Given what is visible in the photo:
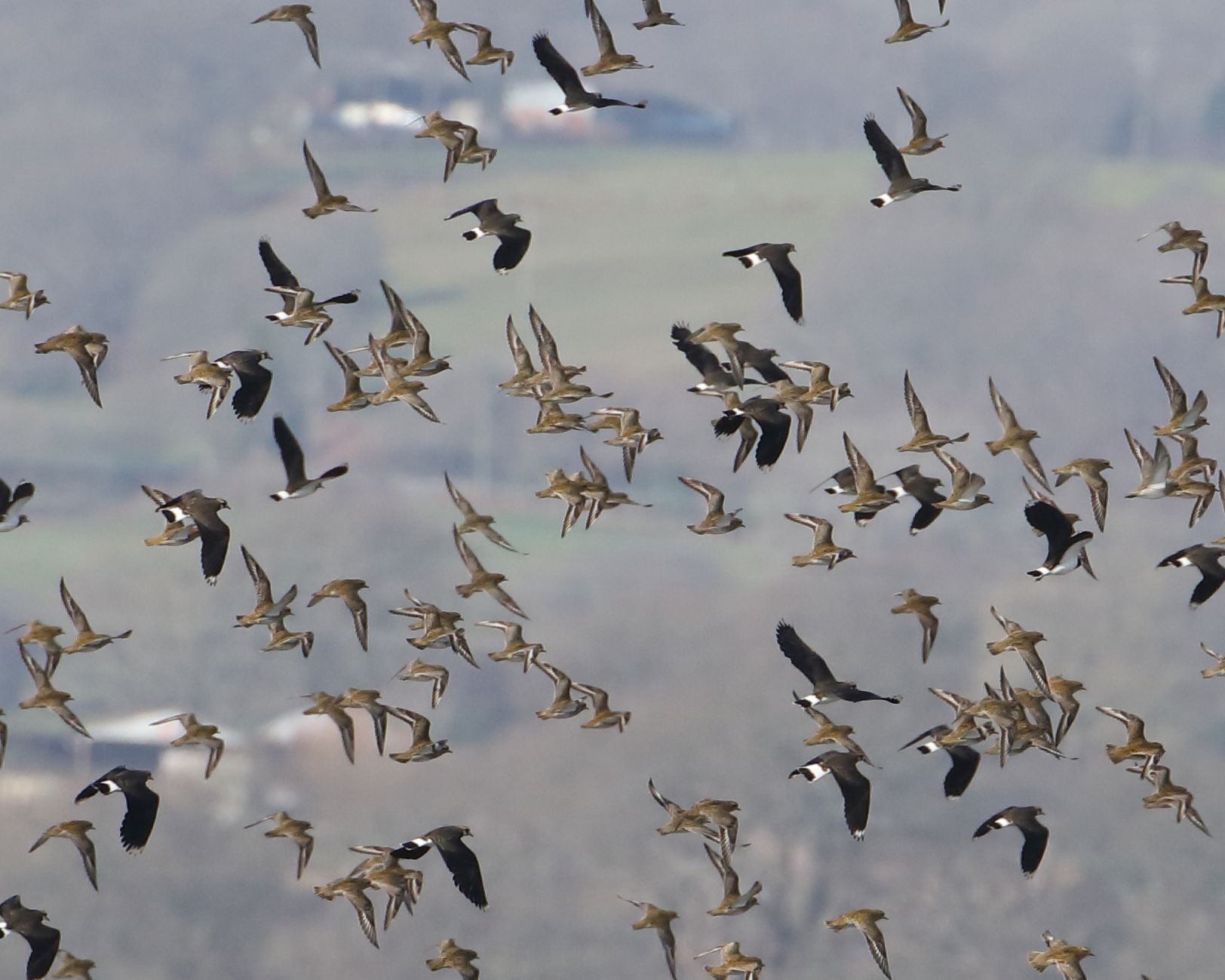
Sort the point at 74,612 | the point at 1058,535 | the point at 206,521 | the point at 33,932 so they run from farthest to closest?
the point at 74,612 → the point at 33,932 → the point at 1058,535 → the point at 206,521

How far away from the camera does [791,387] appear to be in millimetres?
42656

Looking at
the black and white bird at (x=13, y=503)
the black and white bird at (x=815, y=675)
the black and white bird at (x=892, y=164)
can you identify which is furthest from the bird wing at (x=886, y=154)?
the black and white bird at (x=13, y=503)

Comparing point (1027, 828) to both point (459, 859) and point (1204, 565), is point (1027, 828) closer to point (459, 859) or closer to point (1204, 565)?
point (1204, 565)

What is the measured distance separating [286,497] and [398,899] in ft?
26.2

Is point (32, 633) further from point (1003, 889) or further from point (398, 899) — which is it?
point (1003, 889)

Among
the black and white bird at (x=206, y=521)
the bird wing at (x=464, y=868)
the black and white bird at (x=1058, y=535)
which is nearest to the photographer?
the black and white bird at (x=206, y=521)

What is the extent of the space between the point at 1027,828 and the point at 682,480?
9714 millimetres

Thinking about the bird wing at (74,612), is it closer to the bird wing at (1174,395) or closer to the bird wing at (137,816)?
the bird wing at (137,816)

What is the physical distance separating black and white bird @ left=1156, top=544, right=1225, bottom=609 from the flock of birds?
67 millimetres

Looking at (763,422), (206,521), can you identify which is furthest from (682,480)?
(206,521)

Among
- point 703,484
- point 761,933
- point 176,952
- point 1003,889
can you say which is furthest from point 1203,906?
point 703,484

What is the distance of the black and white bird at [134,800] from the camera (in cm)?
4012

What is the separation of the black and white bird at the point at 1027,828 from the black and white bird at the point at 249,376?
15.7 m

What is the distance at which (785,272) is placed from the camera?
1640 inches
